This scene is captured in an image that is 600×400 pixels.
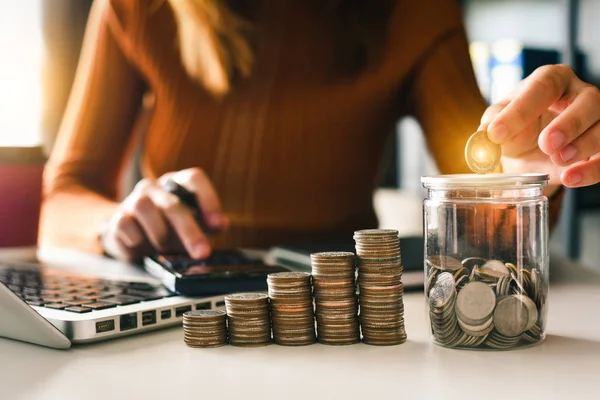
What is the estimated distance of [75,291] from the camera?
77cm

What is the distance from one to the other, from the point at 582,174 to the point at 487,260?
0.70 feet

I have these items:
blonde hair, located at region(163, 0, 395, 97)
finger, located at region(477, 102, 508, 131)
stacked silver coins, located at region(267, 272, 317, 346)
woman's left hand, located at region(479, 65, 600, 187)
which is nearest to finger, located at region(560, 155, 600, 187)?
woman's left hand, located at region(479, 65, 600, 187)

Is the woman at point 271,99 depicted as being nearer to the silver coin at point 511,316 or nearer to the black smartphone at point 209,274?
the black smartphone at point 209,274

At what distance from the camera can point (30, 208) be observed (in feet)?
4.36

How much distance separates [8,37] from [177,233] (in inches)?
76.8

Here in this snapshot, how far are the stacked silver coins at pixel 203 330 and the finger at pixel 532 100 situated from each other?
33 centimetres

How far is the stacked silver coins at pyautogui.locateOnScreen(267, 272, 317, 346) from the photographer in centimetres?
65

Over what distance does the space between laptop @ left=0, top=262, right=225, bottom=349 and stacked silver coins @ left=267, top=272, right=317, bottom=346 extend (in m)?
0.12

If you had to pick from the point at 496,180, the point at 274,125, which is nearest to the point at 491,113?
the point at 496,180

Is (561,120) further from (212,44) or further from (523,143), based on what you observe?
(212,44)

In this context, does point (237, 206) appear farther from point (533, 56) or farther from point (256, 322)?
point (533, 56)

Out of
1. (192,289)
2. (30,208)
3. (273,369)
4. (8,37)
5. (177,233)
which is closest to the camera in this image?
(273,369)

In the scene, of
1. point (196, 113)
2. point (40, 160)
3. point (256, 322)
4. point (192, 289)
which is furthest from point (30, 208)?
point (256, 322)

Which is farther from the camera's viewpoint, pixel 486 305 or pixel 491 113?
pixel 491 113
